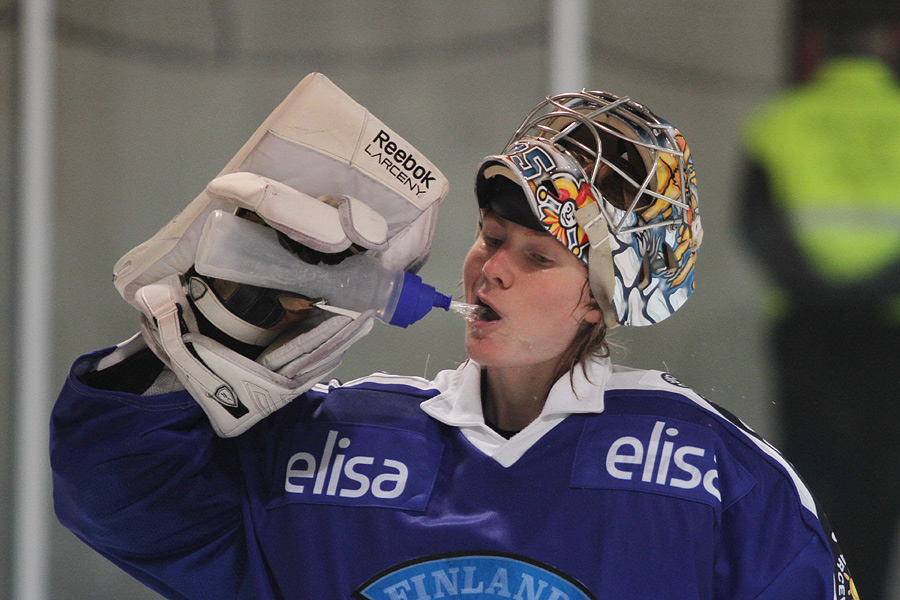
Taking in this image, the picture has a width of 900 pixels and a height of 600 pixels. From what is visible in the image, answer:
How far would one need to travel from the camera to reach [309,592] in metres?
0.95

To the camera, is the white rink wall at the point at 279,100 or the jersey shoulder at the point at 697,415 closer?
the jersey shoulder at the point at 697,415

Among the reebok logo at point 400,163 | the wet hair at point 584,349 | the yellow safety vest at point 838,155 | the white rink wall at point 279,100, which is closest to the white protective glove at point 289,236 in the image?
the reebok logo at point 400,163

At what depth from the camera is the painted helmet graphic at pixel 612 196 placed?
0.95m

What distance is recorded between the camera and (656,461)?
0.93 metres

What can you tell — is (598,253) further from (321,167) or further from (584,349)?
(321,167)

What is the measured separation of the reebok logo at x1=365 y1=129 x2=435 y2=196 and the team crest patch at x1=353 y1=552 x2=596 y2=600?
35cm

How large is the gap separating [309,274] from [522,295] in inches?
8.5

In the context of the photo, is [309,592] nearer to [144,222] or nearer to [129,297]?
[129,297]

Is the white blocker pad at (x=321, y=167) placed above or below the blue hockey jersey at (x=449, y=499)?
above

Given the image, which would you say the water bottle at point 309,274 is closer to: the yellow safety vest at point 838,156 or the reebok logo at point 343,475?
the reebok logo at point 343,475

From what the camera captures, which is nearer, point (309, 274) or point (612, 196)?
point (309, 274)

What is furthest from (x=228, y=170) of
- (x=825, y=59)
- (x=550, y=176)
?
(x=825, y=59)

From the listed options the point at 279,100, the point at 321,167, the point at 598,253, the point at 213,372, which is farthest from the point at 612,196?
the point at 279,100

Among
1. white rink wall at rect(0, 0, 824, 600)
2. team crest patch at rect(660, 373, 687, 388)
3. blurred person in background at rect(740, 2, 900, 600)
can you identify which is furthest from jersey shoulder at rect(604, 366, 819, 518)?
blurred person in background at rect(740, 2, 900, 600)
